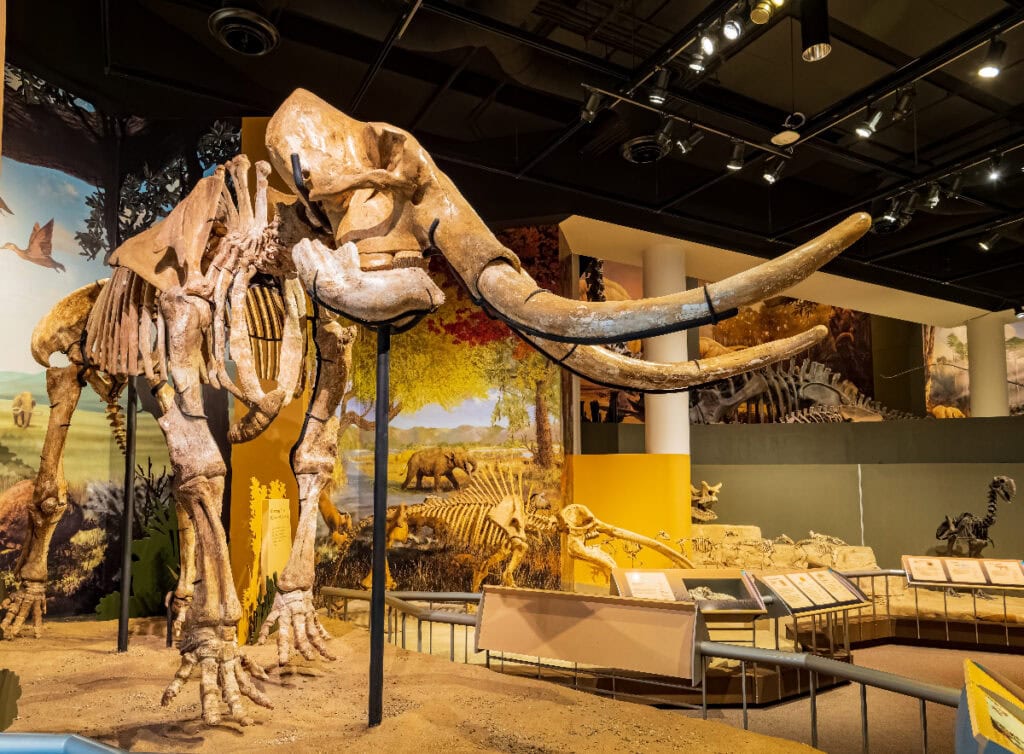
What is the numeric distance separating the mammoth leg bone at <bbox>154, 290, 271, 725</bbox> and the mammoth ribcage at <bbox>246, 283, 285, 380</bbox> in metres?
1.18

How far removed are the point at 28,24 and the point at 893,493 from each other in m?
11.9

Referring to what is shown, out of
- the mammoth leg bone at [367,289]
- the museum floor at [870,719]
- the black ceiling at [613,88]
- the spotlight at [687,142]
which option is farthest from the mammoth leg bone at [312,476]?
the spotlight at [687,142]

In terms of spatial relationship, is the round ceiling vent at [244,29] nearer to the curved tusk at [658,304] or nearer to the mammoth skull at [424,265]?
the mammoth skull at [424,265]

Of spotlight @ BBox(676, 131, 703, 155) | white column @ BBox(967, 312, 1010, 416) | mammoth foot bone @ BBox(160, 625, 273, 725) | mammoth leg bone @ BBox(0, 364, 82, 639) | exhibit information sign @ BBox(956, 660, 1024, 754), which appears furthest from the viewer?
white column @ BBox(967, 312, 1010, 416)

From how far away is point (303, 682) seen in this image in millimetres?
3541

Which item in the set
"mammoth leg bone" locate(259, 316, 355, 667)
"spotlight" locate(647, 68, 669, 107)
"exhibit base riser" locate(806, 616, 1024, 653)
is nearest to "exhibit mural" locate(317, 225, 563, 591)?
"spotlight" locate(647, 68, 669, 107)

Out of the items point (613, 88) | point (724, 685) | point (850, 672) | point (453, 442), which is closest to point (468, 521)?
point (453, 442)

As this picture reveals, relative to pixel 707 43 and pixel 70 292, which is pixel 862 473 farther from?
pixel 70 292

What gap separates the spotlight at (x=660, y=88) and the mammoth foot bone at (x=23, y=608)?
6.26m

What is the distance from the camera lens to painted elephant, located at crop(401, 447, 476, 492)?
→ 8.92 m

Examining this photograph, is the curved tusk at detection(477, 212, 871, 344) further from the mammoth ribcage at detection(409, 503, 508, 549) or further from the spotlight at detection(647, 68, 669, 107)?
the mammoth ribcage at detection(409, 503, 508, 549)

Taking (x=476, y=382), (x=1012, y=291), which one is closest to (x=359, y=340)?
(x=476, y=382)

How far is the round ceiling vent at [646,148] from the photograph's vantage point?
7.38 metres

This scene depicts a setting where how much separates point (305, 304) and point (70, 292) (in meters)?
3.28
